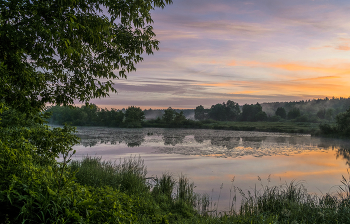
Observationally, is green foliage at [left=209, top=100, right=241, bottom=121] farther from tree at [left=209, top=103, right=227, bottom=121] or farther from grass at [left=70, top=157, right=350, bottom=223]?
grass at [left=70, top=157, right=350, bottom=223]

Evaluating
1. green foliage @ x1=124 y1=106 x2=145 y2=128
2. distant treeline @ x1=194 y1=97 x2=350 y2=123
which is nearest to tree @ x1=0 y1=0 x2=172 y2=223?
green foliage @ x1=124 y1=106 x2=145 y2=128

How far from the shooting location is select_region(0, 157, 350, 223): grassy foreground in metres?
2.48

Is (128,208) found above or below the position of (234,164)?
above

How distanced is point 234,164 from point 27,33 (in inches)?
494

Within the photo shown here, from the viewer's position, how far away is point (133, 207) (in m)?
4.26

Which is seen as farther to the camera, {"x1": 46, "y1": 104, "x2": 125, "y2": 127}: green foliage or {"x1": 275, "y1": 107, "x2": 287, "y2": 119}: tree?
{"x1": 275, "y1": 107, "x2": 287, "y2": 119}: tree

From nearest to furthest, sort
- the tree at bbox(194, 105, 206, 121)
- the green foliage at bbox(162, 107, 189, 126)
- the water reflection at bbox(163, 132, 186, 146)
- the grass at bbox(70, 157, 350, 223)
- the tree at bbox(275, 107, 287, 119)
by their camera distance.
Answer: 1. the grass at bbox(70, 157, 350, 223)
2. the water reflection at bbox(163, 132, 186, 146)
3. the green foliage at bbox(162, 107, 189, 126)
4. the tree at bbox(275, 107, 287, 119)
5. the tree at bbox(194, 105, 206, 121)

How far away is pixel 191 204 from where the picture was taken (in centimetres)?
698

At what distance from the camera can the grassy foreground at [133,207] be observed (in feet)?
8.14

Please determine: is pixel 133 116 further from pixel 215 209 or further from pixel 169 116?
pixel 215 209

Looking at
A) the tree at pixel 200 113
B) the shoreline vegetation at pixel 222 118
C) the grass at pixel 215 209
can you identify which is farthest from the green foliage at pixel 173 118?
the grass at pixel 215 209

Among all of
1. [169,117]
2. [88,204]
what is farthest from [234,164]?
[169,117]

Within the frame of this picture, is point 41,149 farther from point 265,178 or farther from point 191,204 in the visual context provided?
point 265,178

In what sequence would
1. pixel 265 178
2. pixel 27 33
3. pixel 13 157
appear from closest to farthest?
pixel 13 157 → pixel 27 33 → pixel 265 178
